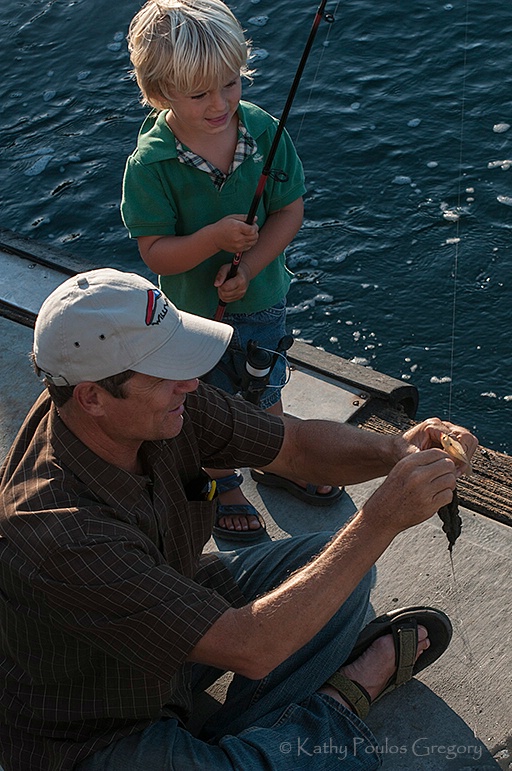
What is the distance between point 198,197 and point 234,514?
44.9 inches

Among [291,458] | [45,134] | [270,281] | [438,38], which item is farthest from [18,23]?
[291,458]

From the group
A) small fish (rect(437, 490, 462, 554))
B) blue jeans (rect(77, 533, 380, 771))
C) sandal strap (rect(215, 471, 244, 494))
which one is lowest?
sandal strap (rect(215, 471, 244, 494))

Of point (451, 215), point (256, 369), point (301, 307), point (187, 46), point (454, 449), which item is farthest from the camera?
point (451, 215)

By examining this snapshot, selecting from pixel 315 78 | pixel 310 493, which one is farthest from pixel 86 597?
pixel 315 78

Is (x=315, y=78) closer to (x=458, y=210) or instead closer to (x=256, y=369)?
(x=458, y=210)

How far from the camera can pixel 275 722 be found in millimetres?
2635

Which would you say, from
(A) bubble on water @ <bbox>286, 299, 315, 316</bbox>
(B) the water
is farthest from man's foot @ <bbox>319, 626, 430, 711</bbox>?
(A) bubble on water @ <bbox>286, 299, 315, 316</bbox>

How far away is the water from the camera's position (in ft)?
19.4

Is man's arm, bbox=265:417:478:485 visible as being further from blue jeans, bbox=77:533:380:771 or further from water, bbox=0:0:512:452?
water, bbox=0:0:512:452

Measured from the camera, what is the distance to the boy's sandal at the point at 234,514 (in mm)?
3520

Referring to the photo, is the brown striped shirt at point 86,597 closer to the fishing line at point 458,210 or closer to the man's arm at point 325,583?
the man's arm at point 325,583

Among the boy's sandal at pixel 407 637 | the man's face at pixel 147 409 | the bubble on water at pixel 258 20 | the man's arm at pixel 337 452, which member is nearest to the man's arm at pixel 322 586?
the man's arm at pixel 337 452

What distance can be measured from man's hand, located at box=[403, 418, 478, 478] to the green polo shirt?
106cm

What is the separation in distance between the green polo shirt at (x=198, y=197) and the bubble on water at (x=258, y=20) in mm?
5776
